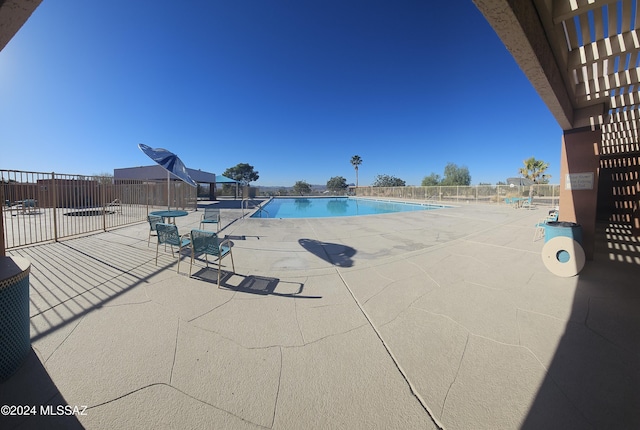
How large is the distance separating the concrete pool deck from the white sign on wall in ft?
6.18

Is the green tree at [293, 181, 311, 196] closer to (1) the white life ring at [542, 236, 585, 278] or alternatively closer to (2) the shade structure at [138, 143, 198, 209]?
(2) the shade structure at [138, 143, 198, 209]

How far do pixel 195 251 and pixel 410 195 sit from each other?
98.8 ft

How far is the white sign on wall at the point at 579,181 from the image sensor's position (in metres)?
4.96

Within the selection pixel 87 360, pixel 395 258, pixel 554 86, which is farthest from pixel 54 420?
pixel 554 86

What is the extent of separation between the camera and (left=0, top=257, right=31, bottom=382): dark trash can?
1739 millimetres

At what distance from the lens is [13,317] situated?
183 cm

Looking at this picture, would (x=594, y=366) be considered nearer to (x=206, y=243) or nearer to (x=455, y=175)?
(x=206, y=243)

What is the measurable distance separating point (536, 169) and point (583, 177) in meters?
39.2

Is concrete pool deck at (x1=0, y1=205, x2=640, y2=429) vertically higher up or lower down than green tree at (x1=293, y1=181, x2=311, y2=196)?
lower down

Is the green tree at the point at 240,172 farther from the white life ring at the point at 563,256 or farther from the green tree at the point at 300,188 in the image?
the white life ring at the point at 563,256

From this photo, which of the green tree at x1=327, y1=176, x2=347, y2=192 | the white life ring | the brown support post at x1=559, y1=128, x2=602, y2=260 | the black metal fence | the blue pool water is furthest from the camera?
the green tree at x1=327, y1=176, x2=347, y2=192

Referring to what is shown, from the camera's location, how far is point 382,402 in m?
1.66

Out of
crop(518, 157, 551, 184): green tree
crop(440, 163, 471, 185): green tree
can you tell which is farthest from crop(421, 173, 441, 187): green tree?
crop(518, 157, 551, 184): green tree

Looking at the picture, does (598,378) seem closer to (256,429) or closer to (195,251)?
(256,429)
